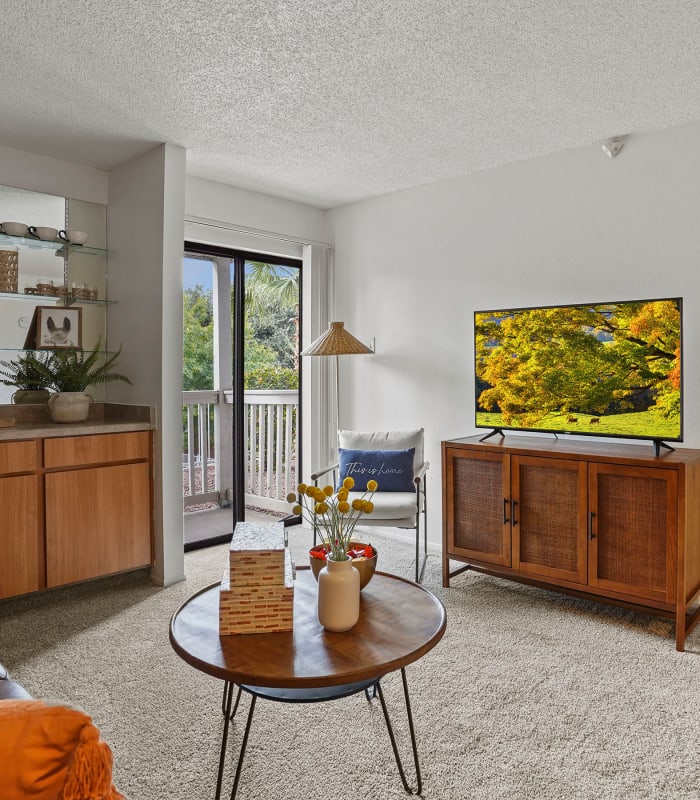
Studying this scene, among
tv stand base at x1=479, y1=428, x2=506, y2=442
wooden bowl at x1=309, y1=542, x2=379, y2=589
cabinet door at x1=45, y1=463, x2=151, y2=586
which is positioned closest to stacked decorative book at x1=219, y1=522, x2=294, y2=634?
wooden bowl at x1=309, y1=542, x2=379, y2=589

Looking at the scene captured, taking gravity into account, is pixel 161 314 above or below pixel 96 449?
above

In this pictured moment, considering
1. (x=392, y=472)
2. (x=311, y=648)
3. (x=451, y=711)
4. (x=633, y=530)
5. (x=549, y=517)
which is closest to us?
(x=311, y=648)

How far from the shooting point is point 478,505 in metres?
3.29

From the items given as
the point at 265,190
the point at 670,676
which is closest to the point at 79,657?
the point at 670,676

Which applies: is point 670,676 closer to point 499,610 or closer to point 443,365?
point 499,610

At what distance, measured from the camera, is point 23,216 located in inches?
136

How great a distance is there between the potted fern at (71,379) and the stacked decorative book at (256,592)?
2.14 meters

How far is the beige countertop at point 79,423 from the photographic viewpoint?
120 inches

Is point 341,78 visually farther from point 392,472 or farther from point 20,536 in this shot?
point 20,536

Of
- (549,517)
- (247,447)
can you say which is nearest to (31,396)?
(247,447)

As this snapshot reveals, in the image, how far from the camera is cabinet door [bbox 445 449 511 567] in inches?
125

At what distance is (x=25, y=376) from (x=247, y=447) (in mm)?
1683

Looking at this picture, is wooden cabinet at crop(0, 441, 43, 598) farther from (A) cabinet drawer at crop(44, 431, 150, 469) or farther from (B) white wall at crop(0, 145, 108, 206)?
(B) white wall at crop(0, 145, 108, 206)

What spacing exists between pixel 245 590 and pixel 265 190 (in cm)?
334
